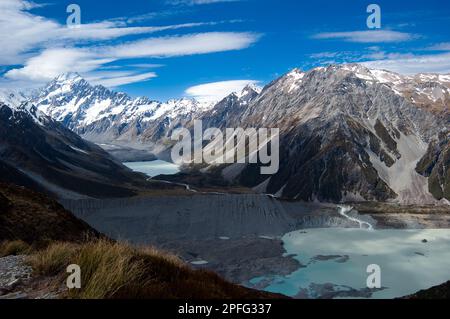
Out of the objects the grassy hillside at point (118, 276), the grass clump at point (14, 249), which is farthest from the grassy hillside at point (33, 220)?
the grassy hillside at point (118, 276)

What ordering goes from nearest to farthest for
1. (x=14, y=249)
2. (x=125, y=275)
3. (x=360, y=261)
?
(x=125, y=275) → (x=14, y=249) → (x=360, y=261)

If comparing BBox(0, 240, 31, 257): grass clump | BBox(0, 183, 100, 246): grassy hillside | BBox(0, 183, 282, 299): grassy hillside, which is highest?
BBox(0, 183, 282, 299): grassy hillside

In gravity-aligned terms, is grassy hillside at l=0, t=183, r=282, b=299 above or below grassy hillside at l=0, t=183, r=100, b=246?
above

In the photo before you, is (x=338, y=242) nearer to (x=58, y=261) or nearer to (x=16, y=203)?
(x=16, y=203)

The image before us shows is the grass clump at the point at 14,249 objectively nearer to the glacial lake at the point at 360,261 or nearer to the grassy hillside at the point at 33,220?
the grassy hillside at the point at 33,220

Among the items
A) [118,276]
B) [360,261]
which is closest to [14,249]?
[118,276]

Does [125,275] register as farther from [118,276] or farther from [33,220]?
[33,220]

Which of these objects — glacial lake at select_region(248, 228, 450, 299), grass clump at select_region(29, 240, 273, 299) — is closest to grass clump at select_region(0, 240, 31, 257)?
grass clump at select_region(29, 240, 273, 299)

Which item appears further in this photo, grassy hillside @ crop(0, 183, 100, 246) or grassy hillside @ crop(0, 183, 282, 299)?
grassy hillside @ crop(0, 183, 100, 246)

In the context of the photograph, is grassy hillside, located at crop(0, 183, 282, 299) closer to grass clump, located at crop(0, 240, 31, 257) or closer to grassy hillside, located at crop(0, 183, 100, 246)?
grass clump, located at crop(0, 240, 31, 257)
